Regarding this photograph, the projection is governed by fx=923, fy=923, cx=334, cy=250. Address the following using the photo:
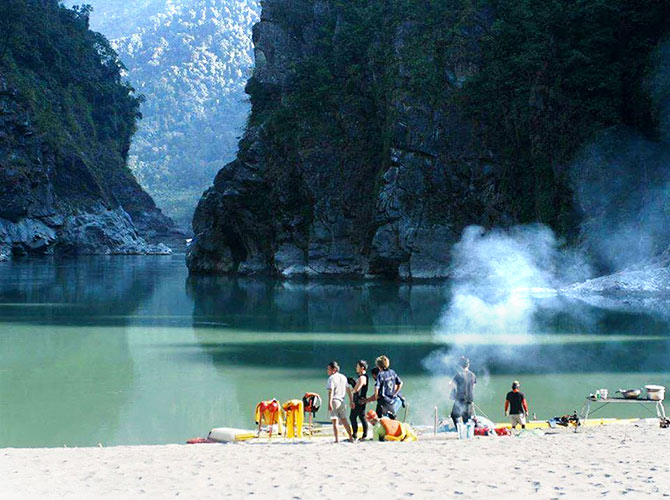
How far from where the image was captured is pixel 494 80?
62969mm

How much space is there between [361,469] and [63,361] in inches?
656

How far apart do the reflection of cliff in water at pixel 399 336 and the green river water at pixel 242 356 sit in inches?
2.6

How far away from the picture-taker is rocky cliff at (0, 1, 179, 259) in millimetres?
103000

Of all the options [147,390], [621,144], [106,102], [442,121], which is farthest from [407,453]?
[106,102]

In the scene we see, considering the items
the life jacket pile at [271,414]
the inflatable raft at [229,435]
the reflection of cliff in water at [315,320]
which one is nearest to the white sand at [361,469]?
the inflatable raft at [229,435]

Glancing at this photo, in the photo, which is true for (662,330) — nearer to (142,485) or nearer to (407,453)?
(407,453)

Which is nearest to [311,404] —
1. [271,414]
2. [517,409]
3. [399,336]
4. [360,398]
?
[271,414]

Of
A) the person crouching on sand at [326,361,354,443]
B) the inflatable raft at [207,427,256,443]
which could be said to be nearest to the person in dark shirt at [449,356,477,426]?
Result: the person crouching on sand at [326,361,354,443]

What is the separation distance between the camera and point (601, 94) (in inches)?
2228

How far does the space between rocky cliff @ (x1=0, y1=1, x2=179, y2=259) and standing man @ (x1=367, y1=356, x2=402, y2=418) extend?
291 feet

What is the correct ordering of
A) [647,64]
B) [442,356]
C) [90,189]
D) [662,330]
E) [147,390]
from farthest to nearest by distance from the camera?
1. [90,189]
2. [647,64]
3. [662,330]
4. [442,356]
5. [147,390]

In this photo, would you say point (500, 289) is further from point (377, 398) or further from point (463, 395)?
point (377, 398)

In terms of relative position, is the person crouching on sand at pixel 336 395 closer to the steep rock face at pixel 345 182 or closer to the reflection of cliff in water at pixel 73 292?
the reflection of cliff in water at pixel 73 292

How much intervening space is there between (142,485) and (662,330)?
2533 centimetres
